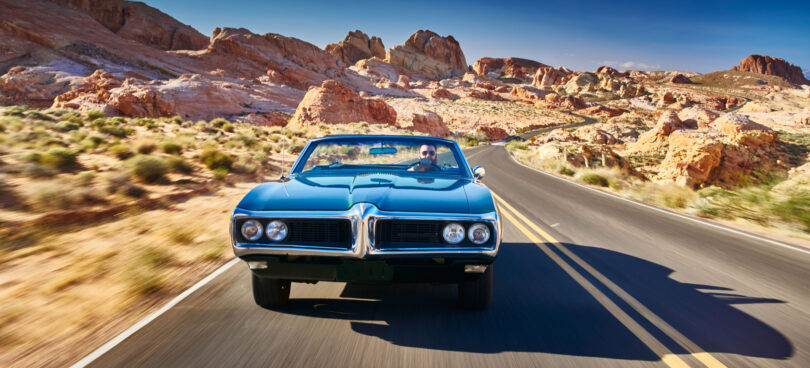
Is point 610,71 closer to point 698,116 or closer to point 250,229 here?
point 698,116

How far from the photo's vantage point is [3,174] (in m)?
7.73

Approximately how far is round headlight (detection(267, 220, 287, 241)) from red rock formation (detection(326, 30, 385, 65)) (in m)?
136

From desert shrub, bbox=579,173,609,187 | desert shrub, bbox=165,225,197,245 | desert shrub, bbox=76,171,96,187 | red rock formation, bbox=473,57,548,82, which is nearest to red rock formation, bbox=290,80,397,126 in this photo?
desert shrub, bbox=579,173,609,187

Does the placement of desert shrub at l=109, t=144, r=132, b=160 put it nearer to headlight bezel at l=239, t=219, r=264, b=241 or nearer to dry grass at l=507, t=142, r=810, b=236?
headlight bezel at l=239, t=219, r=264, b=241

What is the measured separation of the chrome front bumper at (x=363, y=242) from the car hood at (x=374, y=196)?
0.05 m

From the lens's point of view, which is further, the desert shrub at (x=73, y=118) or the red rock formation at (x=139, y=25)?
the red rock formation at (x=139, y=25)

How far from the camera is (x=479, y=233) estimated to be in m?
2.75

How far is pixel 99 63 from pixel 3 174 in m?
57.7

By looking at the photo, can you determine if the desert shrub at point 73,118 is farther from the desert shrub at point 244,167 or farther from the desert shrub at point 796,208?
the desert shrub at point 796,208

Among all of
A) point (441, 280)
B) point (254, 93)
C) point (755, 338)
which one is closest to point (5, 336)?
point (441, 280)

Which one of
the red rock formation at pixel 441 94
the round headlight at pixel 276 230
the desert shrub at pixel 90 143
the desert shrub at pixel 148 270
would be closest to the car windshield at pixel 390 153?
the round headlight at pixel 276 230

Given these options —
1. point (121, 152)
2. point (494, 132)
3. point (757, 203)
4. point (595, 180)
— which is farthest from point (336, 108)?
Result: point (494, 132)

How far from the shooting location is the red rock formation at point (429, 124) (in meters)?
46.8

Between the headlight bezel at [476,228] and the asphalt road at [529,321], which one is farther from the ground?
the headlight bezel at [476,228]
